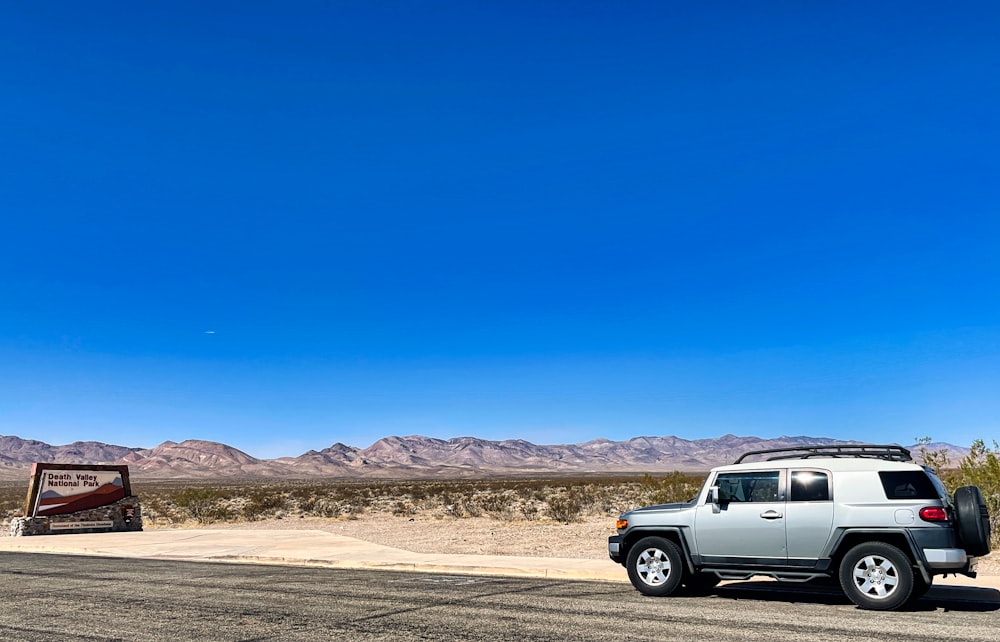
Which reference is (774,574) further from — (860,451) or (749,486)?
(860,451)

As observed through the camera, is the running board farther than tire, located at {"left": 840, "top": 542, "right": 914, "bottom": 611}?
Yes

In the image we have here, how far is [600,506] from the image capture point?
40.1 metres

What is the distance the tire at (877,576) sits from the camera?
10.4m

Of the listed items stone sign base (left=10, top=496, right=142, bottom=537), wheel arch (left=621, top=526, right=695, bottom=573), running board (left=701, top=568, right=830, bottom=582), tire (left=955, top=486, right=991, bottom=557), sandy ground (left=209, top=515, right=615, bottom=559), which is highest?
tire (left=955, top=486, right=991, bottom=557)

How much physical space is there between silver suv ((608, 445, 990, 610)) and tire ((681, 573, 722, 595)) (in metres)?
0.04

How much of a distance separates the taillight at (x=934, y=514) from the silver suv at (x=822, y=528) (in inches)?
0.5

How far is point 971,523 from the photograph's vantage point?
33.6 feet

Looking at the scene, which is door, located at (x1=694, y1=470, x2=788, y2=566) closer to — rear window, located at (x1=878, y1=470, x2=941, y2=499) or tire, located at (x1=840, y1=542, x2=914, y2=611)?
tire, located at (x1=840, y1=542, x2=914, y2=611)

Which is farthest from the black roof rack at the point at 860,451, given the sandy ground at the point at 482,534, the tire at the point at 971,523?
the sandy ground at the point at 482,534

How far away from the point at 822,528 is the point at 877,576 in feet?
2.84

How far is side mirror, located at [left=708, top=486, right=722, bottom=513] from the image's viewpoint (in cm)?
1173

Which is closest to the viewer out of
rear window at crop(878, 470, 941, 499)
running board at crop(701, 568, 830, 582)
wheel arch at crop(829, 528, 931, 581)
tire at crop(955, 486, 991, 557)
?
tire at crop(955, 486, 991, 557)

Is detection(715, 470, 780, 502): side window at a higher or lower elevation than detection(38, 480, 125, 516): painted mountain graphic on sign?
higher

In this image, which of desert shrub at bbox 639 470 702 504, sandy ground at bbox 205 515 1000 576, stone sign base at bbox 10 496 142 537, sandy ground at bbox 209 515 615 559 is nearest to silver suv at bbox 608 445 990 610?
sandy ground at bbox 205 515 1000 576
